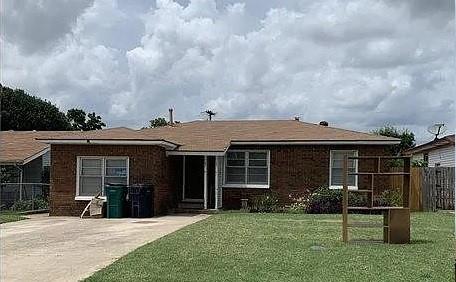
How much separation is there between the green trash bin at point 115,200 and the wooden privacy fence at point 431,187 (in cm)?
1143

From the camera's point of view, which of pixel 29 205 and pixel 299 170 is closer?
pixel 299 170

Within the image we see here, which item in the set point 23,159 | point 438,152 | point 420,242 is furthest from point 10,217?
point 438,152

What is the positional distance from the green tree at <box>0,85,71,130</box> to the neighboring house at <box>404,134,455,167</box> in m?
30.4

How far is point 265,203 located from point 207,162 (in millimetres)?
2968

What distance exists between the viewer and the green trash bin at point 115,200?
73.7 ft

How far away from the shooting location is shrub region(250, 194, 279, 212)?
84.9 feet

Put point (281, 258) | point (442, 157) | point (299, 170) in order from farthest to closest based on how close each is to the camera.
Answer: point (442, 157) → point (299, 170) → point (281, 258)

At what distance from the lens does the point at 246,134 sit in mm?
28344

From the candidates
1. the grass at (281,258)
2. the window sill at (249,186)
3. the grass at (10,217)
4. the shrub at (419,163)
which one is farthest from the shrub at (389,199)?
the shrub at (419,163)

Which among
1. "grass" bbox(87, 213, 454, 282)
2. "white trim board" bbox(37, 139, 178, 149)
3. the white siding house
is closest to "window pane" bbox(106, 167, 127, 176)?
"white trim board" bbox(37, 139, 178, 149)

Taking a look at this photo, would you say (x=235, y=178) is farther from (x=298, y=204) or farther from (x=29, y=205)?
(x=29, y=205)

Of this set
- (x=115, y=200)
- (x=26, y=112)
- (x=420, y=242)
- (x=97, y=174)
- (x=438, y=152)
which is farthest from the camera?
(x=26, y=112)

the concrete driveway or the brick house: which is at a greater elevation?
the brick house

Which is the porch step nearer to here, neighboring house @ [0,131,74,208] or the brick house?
the brick house
